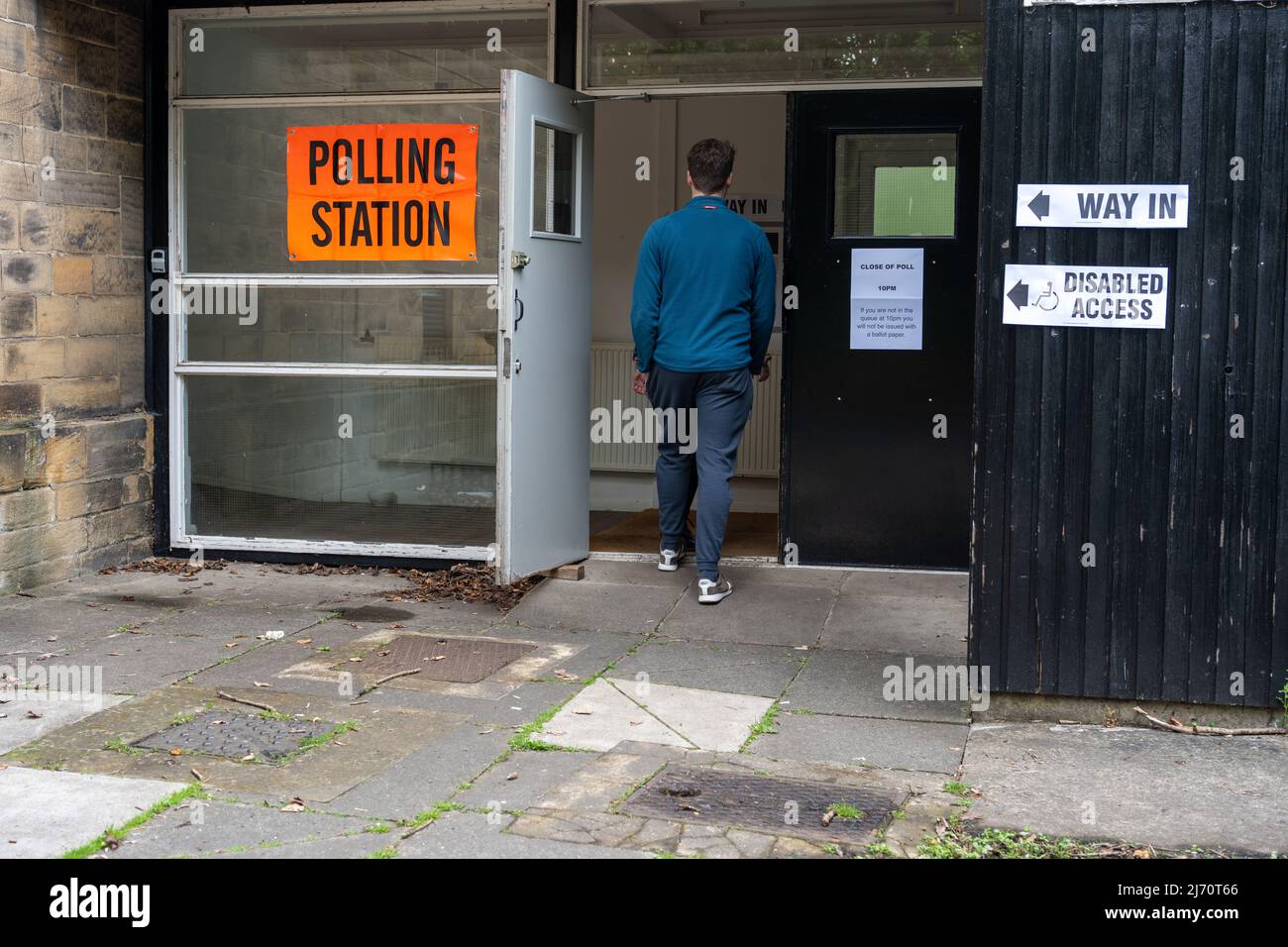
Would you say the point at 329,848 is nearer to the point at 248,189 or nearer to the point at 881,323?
the point at 881,323

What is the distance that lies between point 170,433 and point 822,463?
361 centimetres

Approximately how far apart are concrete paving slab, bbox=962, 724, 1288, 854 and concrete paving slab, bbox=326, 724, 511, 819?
1574mm

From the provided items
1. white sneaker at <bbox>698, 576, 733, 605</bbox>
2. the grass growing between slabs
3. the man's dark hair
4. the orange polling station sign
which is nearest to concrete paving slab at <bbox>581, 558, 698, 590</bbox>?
white sneaker at <bbox>698, 576, 733, 605</bbox>

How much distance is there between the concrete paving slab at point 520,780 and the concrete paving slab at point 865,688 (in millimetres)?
1072

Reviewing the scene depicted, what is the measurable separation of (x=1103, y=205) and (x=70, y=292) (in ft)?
17.0

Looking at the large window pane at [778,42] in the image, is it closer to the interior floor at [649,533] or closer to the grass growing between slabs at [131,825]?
the interior floor at [649,533]

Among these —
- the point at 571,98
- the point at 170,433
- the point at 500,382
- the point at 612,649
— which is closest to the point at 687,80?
the point at 571,98

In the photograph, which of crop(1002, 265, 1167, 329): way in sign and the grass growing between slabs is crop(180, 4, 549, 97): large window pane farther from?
the grass growing between slabs

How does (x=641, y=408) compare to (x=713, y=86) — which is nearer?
(x=713, y=86)

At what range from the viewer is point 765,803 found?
4465 mm

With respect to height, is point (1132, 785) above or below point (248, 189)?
below

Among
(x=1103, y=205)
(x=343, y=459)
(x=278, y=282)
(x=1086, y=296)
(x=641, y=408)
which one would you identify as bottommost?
(x=343, y=459)

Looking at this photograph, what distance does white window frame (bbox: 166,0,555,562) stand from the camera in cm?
777

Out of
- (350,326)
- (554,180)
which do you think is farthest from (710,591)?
(350,326)
